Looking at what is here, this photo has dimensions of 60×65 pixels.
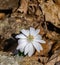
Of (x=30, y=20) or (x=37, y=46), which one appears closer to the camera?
(x=37, y=46)

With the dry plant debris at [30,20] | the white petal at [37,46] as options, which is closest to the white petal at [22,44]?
the white petal at [37,46]

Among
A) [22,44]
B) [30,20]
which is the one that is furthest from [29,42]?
[30,20]

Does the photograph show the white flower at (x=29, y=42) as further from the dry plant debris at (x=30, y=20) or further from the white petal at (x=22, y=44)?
the dry plant debris at (x=30, y=20)

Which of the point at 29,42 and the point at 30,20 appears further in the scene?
the point at 30,20

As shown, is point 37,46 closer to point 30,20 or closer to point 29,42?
point 29,42

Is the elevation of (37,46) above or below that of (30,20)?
below

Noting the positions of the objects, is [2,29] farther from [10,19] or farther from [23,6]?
[23,6]

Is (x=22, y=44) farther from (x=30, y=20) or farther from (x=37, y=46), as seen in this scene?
(x=30, y=20)

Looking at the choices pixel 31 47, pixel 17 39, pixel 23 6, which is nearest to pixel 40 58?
pixel 31 47
